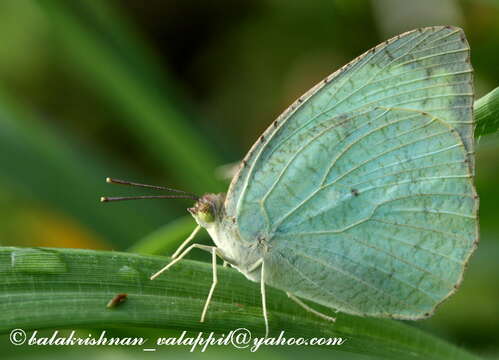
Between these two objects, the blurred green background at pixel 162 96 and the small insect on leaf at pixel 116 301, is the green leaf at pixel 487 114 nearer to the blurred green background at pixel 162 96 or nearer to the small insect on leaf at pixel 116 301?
the blurred green background at pixel 162 96

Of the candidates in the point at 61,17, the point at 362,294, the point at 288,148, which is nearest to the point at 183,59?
the point at 61,17

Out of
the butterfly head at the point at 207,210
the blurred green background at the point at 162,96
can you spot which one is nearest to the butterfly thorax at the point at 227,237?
the butterfly head at the point at 207,210

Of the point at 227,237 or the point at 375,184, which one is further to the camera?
the point at 375,184

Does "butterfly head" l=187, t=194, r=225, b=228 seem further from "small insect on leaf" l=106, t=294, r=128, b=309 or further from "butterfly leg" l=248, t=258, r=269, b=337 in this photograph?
"small insect on leaf" l=106, t=294, r=128, b=309

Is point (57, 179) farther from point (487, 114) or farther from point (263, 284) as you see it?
→ point (487, 114)

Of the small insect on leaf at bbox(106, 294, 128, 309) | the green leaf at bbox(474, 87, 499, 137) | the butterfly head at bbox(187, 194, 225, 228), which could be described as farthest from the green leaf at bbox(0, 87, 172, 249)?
the green leaf at bbox(474, 87, 499, 137)

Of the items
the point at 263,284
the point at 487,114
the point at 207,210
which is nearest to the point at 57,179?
the point at 207,210
